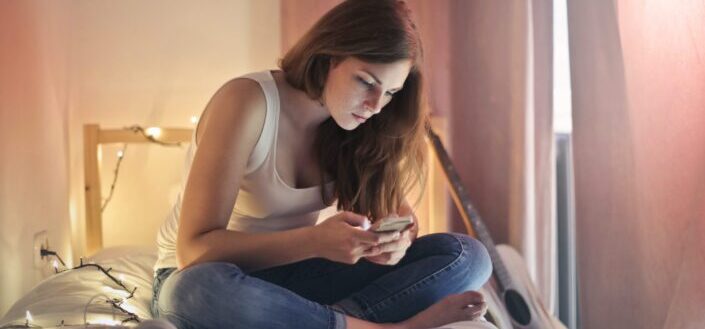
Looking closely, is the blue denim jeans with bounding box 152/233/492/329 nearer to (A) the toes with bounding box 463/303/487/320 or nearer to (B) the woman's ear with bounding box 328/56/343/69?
(A) the toes with bounding box 463/303/487/320

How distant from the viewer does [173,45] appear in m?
2.13

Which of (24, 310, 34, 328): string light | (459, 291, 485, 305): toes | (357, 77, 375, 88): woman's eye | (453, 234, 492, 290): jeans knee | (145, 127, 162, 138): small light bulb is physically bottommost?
(24, 310, 34, 328): string light

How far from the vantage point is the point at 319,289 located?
1168mm

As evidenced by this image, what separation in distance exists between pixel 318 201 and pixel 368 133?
0.51 ft

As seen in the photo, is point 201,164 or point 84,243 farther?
point 84,243

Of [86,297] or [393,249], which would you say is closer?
[393,249]

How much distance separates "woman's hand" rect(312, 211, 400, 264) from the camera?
3.16ft

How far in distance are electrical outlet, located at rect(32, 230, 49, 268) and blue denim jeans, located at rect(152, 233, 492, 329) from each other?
46 cm

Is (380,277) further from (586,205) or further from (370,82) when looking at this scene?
(586,205)

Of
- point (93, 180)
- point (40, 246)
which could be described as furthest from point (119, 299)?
point (93, 180)

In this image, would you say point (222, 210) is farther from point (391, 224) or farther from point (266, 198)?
point (391, 224)

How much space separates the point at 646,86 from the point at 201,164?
2.90 ft

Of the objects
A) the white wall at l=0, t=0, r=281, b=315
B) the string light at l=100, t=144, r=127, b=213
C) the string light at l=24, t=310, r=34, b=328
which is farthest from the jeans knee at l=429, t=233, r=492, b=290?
the string light at l=100, t=144, r=127, b=213

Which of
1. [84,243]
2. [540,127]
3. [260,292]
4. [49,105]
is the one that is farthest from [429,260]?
[84,243]
